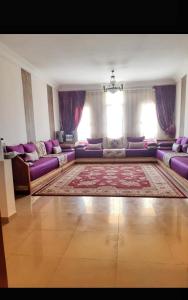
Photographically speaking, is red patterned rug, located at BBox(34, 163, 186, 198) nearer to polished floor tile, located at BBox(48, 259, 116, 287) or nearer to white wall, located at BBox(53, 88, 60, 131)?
polished floor tile, located at BBox(48, 259, 116, 287)

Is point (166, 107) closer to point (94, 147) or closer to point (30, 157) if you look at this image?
point (94, 147)

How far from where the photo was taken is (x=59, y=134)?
736 centimetres

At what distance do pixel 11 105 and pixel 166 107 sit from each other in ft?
17.7

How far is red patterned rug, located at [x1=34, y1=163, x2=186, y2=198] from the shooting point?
357 centimetres

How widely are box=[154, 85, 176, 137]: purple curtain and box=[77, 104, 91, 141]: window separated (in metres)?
2.64

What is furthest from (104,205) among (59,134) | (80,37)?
(59,134)

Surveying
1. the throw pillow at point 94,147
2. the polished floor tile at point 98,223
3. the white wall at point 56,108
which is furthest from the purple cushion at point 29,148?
the white wall at point 56,108

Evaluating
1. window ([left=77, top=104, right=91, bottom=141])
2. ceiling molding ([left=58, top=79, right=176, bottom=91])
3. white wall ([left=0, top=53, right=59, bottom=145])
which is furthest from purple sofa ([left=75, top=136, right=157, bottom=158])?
ceiling molding ([left=58, top=79, right=176, bottom=91])

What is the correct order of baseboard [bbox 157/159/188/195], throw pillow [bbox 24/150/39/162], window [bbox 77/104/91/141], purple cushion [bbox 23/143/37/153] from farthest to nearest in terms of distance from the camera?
window [bbox 77/104/91/141] < purple cushion [bbox 23/143/37/153] < throw pillow [bbox 24/150/39/162] < baseboard [bbox 157/159/188/195]

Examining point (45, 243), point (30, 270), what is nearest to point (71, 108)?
point (45, 243)
